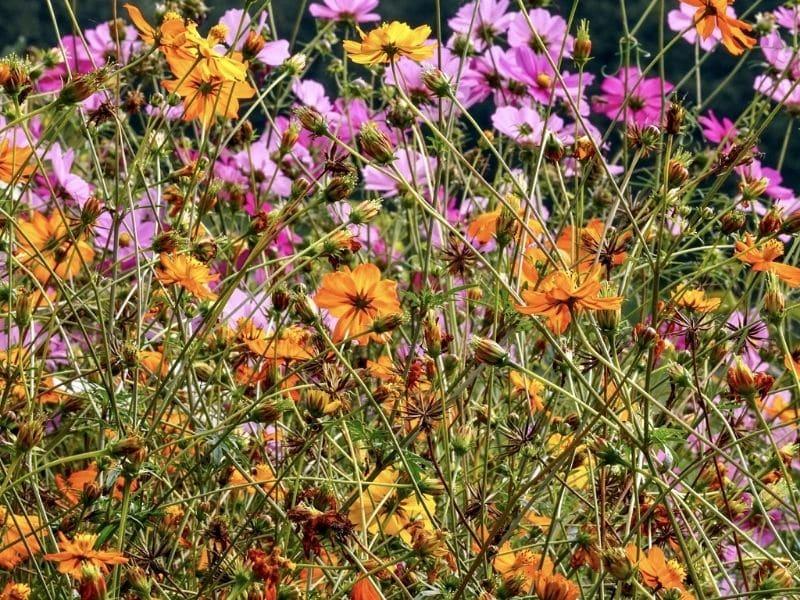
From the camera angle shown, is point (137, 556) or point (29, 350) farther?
point (29, 350)

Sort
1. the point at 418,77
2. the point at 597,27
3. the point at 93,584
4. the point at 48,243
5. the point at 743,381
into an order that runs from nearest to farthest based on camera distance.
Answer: the point at 93,584 → the point at 743,381 → the point at 48,243 → the point at 418,77 → the point at 597,27

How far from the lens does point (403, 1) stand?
4.00 meters

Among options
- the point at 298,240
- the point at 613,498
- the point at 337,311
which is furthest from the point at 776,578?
the point at 298,240

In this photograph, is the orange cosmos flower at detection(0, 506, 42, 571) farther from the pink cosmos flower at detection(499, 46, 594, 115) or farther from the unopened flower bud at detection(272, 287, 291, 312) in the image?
the pink cosmos flower at detection(499, 46, 594, 115)

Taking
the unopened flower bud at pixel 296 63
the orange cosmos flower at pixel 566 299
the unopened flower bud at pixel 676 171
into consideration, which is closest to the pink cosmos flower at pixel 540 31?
the unopened flower bud at pixel 296 63

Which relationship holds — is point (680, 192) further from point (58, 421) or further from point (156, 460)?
point (58, 421)

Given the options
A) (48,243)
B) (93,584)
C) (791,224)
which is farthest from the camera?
(48,243)

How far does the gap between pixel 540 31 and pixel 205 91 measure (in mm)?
510

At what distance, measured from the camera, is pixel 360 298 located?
2.36 ft

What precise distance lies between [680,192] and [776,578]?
254mm

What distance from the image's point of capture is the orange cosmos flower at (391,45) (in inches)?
28.3

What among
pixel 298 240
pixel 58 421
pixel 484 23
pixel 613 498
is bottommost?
pixel 58 421

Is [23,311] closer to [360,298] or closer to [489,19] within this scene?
[360,298]

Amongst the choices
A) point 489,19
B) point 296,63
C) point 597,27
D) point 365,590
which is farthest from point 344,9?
point 597,27
